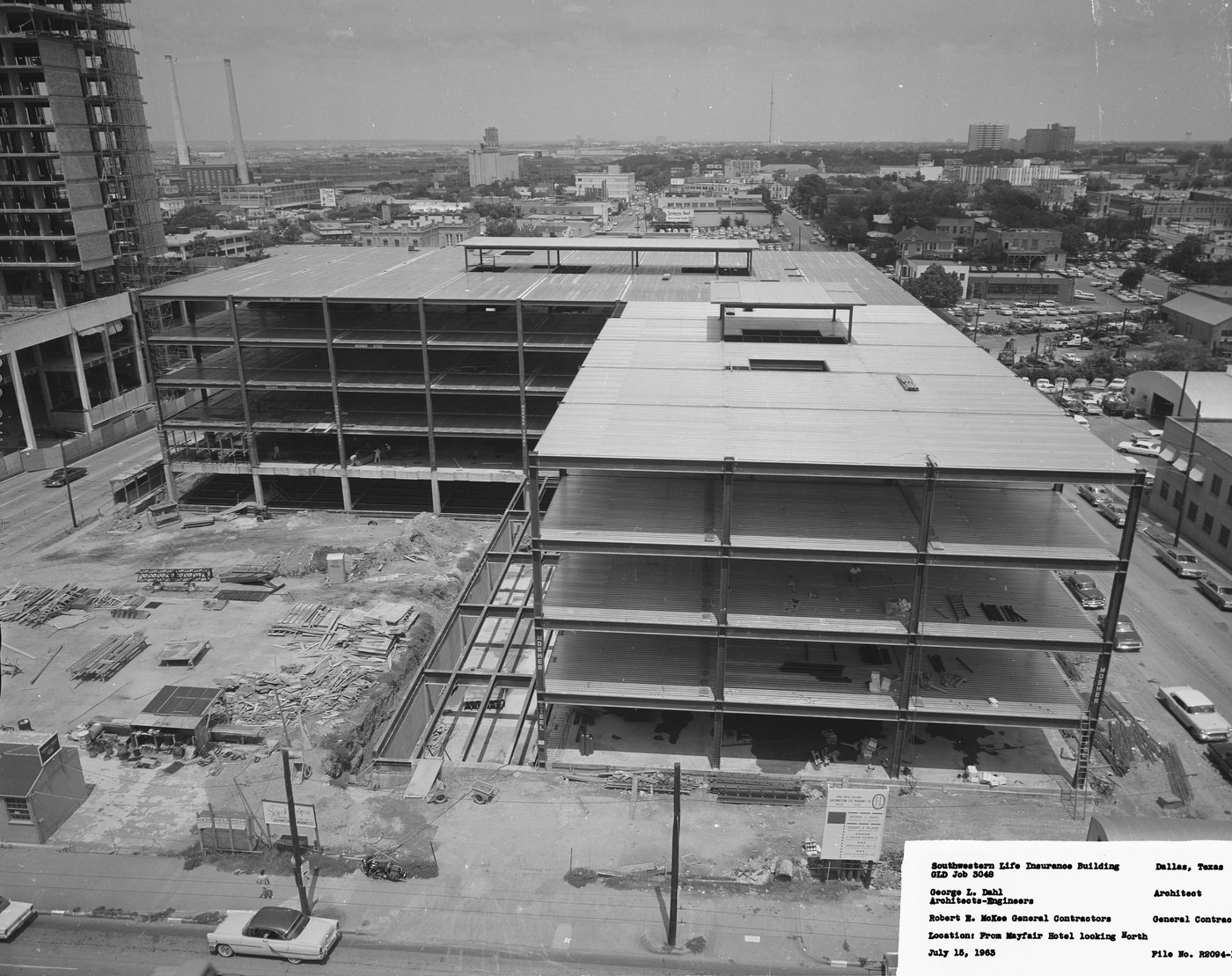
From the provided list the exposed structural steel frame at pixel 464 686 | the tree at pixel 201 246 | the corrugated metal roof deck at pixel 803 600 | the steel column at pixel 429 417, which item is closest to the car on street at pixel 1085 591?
the corrugated metal roof deck at pixel 803 600

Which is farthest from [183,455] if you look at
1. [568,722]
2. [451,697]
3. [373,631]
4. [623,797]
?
[623,797]

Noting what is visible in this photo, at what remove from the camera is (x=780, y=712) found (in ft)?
116

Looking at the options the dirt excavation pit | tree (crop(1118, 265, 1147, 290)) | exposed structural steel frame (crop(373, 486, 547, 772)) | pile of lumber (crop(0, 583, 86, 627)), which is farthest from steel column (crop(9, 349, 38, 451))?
tree (crop(1118, 265, 1147, 290))

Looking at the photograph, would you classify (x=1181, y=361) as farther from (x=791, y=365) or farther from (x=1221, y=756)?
(x=1221, y=756)

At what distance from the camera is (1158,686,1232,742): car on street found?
1528 inches

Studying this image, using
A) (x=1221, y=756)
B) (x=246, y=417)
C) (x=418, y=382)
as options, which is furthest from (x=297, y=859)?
(x=246, y=417)

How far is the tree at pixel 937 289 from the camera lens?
135000 millimetres

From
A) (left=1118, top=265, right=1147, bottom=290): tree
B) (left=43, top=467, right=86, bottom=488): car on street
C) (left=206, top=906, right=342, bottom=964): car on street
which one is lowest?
(left=43, top=467, right=86, bottom=488): car on street

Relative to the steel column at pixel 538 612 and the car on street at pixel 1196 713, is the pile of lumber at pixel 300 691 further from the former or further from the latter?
the car on street at pixel 1196 713

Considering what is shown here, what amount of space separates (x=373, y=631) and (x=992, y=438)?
32005mm

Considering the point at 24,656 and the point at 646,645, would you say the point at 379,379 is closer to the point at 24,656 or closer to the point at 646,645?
the point at 24,656

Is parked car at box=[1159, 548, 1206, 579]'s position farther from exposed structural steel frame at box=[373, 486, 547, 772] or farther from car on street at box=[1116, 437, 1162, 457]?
exposed structural steel frame at box=[373, 486, 547, 772]

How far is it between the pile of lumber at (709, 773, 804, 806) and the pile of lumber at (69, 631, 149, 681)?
30381mm

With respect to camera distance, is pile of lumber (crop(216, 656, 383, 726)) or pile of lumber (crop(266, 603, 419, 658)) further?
pile of lumber (crop(266, 603, 419, 658))
